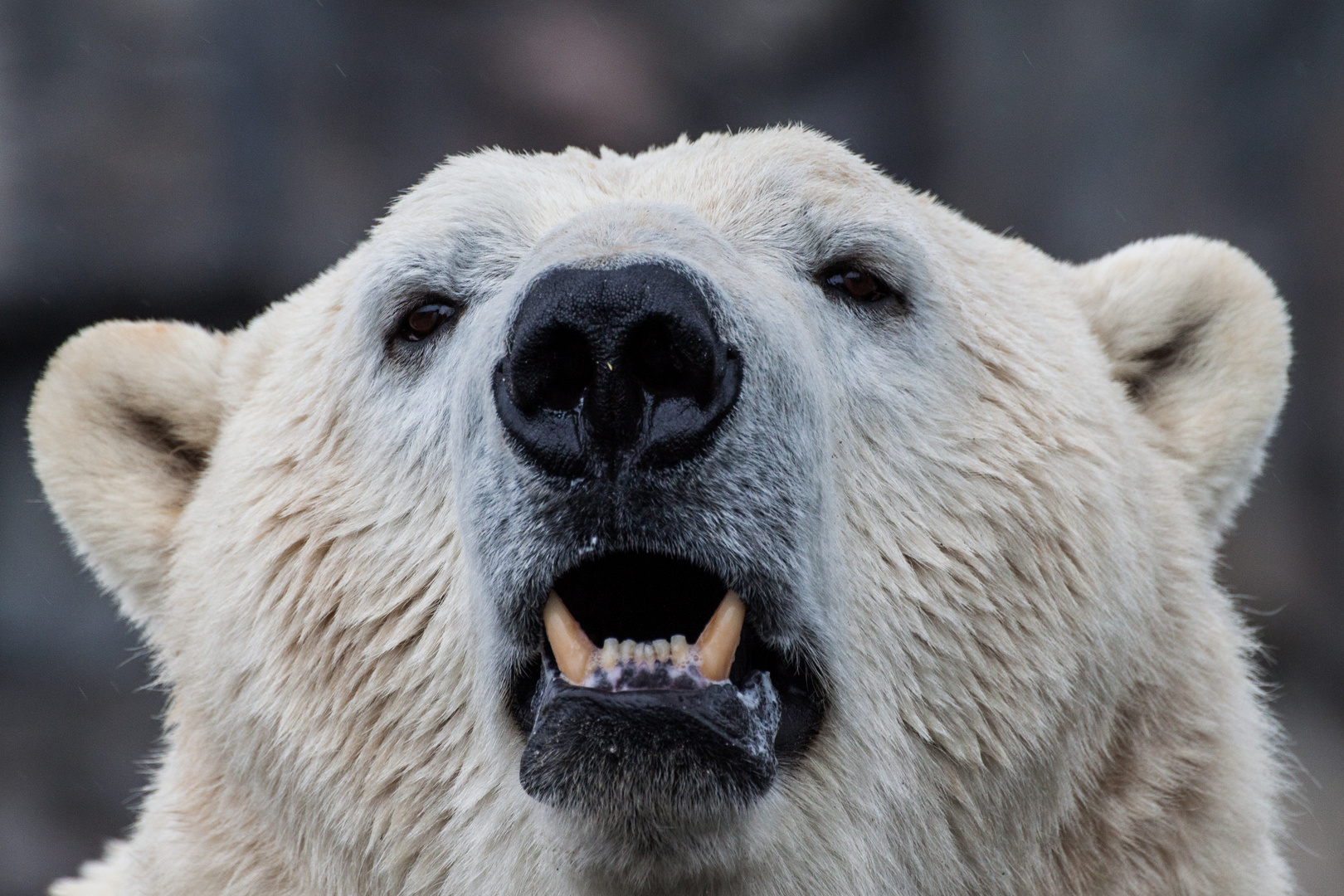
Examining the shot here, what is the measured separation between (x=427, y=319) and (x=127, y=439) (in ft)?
2.77

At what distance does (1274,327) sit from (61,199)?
5872 mm

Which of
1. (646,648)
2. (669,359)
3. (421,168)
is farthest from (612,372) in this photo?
(421,168)

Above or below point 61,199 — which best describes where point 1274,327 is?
below

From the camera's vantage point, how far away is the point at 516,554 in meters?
1.91

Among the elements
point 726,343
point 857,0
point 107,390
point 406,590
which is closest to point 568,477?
point 726,343

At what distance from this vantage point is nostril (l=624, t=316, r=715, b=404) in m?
1.78

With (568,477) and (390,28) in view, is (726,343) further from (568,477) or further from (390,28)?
(390,28)

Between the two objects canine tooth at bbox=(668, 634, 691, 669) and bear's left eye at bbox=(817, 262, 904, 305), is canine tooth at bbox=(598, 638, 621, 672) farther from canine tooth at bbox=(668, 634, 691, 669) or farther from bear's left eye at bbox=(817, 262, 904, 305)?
bear's left eye at bbox=(817, 262, 904, 305)

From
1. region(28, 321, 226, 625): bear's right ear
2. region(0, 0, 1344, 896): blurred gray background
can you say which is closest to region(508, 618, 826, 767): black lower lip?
region(28, 321, 226, 625): bear's right ear

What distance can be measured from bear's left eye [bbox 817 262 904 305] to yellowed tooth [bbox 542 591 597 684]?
3.02ft

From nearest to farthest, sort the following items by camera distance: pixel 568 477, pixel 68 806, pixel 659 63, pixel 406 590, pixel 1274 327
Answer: pixel 568 477 < pixel 406 590 < pixel 1274 327 < pixel 68 806 < pixel 659 63

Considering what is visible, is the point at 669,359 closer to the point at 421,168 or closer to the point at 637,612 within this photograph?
the point at 637,612

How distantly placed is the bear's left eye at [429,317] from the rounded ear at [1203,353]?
56.4 inches

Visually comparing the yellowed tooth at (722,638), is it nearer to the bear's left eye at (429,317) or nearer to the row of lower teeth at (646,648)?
the row of lower teeth at (646,648)
